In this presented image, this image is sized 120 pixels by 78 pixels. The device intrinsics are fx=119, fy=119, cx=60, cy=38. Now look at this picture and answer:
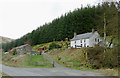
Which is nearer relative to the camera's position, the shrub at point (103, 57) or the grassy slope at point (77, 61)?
the grassy slope at point (77, 61)

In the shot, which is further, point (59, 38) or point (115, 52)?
point (59, 38)

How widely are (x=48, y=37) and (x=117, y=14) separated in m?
79.3

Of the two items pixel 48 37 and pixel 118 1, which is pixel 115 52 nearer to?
pixel 118 1

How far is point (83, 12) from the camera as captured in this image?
255 feet

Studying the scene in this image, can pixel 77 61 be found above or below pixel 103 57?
below

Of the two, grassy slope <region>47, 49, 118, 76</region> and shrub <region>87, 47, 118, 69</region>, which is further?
shrub <region>87, 47, 118, 69</region>

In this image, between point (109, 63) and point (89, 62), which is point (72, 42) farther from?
point (109, 63)

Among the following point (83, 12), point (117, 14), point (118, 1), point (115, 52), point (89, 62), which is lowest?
point (89, 62)

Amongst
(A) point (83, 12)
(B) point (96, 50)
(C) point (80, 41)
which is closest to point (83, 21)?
(A) point (83, 12)

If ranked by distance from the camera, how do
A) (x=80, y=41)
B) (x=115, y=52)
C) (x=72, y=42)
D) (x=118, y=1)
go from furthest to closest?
1. (x=72, y=42)
2. (x=80, y=41)
3. (x=115, y=52)
4. (x=118, y=1)

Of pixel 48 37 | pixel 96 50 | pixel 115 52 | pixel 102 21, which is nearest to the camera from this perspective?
pixel 115 52

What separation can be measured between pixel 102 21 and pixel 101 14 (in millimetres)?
1306

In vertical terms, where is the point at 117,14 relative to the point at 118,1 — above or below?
below

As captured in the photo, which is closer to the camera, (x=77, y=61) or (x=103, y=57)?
(x=103, y=57)
